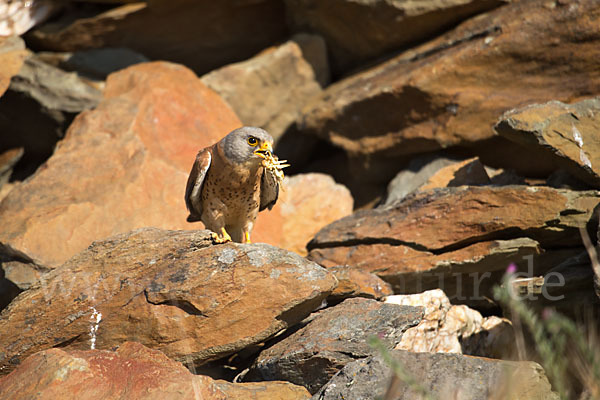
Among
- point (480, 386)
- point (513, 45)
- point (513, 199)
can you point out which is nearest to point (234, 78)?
point (513, 45)

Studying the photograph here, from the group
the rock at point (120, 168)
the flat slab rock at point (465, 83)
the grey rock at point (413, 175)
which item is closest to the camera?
the rock at point (120, 168)

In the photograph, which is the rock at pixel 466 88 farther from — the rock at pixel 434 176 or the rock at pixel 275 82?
the rock at pixel 275 82

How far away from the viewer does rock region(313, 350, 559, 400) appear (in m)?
3.23

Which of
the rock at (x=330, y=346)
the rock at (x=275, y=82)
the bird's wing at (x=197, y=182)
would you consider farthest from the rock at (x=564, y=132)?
the rock at (x=275, y=82)

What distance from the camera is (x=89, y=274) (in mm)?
4094

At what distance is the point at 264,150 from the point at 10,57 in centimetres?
422

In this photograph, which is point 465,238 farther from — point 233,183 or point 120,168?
point 120,168

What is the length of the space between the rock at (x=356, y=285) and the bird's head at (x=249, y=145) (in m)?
1.07

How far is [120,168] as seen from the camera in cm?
629

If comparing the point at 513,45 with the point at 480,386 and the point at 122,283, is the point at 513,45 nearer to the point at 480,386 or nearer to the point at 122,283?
the point at 480,386

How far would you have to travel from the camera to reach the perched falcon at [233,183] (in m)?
4.56

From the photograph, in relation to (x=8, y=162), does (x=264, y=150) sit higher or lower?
higher

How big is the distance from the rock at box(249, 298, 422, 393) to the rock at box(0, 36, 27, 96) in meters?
4.75

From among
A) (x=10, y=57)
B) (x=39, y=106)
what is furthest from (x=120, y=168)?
(x=10, y=57)
